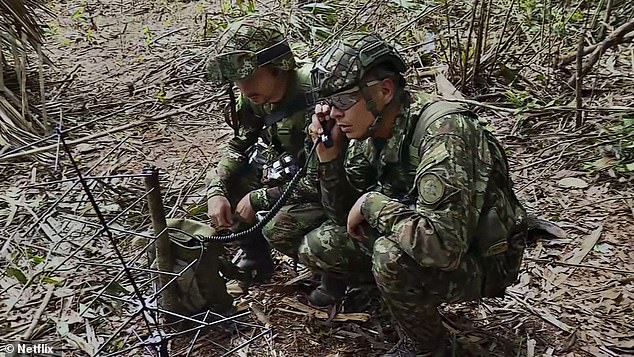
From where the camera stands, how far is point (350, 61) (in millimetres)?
2535

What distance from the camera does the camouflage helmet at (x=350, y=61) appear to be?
253cm

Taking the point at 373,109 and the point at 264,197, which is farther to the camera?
the point at 264,197

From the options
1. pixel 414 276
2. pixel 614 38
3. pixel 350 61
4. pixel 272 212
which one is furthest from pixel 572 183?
pixel 350 61

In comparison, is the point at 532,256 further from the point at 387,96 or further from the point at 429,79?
the point at 429,79

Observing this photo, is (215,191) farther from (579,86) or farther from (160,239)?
(579,86)

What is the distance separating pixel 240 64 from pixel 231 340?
1.16 m

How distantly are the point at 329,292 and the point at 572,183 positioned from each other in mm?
1672

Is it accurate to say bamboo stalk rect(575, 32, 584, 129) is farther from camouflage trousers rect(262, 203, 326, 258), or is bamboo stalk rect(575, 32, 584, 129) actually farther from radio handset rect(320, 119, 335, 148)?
radio handset rect(320, 119, 335, 148)

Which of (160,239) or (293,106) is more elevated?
(293,106)

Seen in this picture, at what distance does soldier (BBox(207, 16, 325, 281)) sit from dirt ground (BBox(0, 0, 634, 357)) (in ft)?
1.24

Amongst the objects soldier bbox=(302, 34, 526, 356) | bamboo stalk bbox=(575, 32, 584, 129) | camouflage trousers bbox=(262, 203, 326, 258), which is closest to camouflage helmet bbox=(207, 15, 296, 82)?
soldier bbox=(302, 34, 526, 356)

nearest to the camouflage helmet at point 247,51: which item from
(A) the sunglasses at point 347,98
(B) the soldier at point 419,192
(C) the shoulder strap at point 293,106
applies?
(C) the shoulder strap at point 293,106

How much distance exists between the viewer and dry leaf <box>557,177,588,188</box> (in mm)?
4121

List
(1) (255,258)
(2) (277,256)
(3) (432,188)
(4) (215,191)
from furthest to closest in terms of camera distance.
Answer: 1. (2) (277,256)
2. (1) (255,258)
3. (4) (215,191)
4. (3) (432,188)
